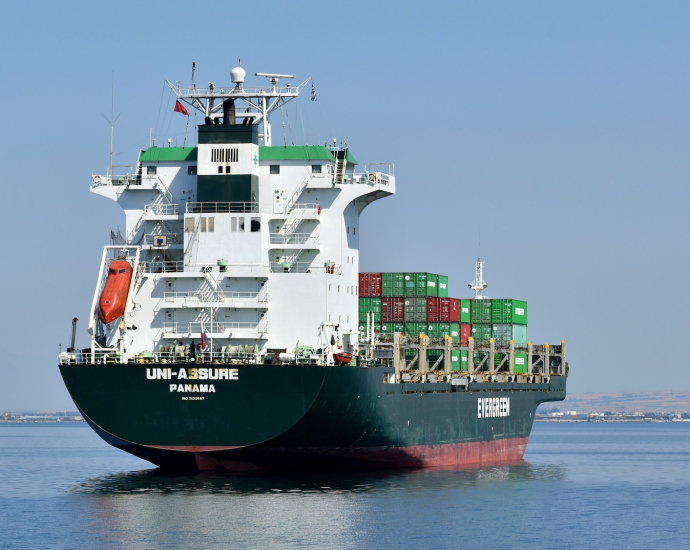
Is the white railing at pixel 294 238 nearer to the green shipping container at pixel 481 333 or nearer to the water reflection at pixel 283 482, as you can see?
the water reflection at pixel 283 482

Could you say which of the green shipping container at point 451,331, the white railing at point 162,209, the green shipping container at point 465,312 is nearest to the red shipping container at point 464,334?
the green shipping container at point 465,312

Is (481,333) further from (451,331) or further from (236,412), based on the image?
(236,412)

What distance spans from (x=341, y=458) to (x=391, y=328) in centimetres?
1269

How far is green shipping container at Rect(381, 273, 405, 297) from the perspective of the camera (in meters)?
55.6

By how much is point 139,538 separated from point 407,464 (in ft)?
56.2

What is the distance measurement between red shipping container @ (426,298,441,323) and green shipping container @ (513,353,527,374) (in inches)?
264

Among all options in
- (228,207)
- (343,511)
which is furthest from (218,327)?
(343,511)

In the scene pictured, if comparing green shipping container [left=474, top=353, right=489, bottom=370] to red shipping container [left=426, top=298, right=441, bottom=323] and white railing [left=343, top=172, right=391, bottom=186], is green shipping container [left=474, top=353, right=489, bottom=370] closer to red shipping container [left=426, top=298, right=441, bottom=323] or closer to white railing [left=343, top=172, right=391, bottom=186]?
red shipping container [left=426, top=298, right=441, bottom=323]

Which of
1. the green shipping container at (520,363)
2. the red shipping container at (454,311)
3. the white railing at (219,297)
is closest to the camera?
the white railing at (219,297)

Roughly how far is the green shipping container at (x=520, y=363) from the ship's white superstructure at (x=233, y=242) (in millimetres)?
17527

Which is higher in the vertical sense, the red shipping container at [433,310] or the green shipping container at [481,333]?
the red shipping container at [433,310]

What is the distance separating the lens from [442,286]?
57969 millimetres

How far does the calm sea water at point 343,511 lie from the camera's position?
32062 mm

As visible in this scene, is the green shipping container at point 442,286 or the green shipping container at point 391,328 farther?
the green shipping container at point 442,286
